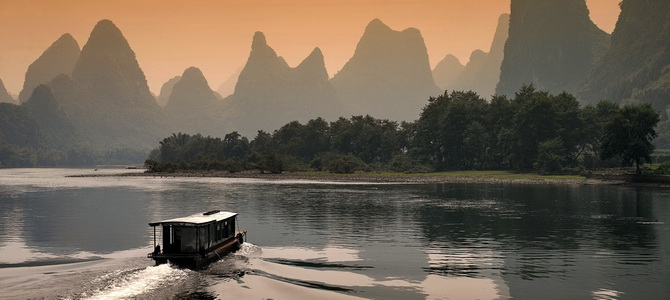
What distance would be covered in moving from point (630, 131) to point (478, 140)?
4289 centimetres

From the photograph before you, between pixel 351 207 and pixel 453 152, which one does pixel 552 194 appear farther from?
pixel 453 152

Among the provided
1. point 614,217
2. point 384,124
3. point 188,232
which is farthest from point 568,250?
point 384,124

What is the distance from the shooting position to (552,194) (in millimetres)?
78688

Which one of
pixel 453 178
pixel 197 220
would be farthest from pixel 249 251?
pixel 453 178

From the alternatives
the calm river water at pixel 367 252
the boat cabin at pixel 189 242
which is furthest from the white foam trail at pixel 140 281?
A: the boat cabin at pixel 189 242

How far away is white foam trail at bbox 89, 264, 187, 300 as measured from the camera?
84.3 feet

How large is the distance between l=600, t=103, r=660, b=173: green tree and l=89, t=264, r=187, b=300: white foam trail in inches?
3187

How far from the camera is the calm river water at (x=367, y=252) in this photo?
Answer: 2706 centimetres

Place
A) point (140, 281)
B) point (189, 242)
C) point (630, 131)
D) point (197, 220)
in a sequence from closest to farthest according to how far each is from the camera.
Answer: point (140, 281), point (189, 242), point (197, 220), point (630, 131)

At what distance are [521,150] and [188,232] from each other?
10209 cm

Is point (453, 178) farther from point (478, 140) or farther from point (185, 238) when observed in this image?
point (185, 238)

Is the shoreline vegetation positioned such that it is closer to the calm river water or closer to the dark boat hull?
the calm river water

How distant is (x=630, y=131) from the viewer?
304 ft

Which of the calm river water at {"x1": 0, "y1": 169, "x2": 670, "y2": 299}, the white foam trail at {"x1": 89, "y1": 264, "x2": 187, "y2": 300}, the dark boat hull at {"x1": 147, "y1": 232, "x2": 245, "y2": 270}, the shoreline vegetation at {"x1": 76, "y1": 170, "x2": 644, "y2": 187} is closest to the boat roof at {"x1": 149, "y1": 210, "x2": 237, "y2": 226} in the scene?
the dark boat hull at {"x1": 147, "y1": 232, "x2": 245, "y2": 270}
